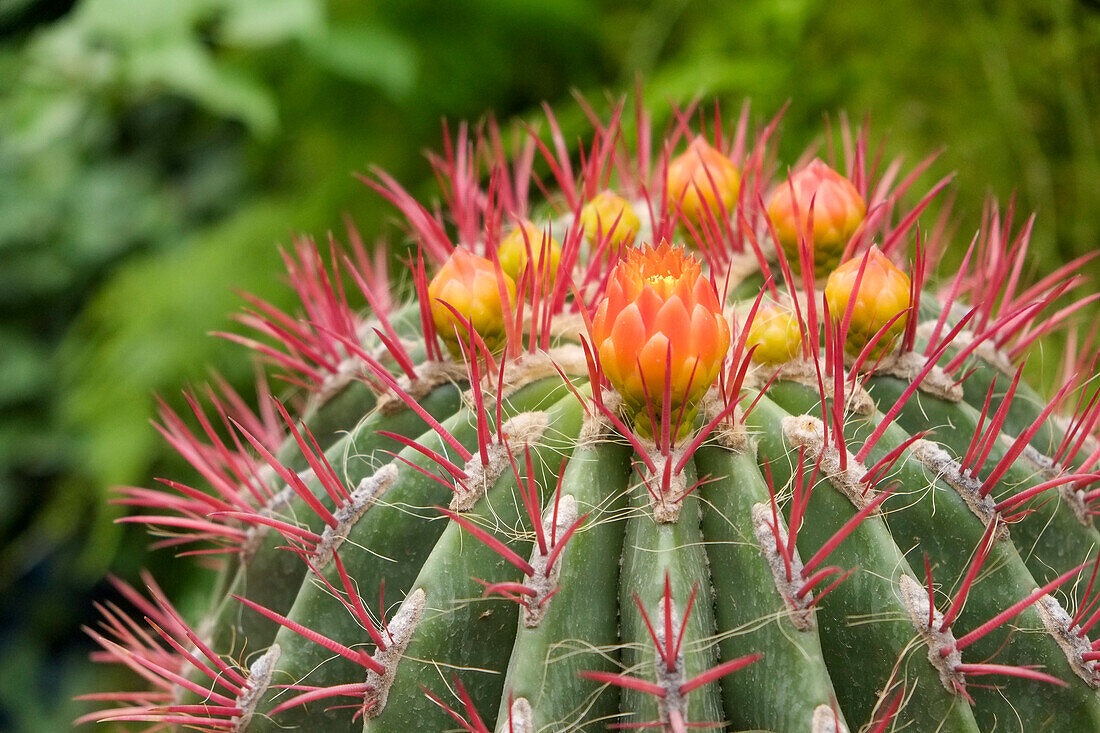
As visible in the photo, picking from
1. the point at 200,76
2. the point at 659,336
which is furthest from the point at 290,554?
the point at 200,76

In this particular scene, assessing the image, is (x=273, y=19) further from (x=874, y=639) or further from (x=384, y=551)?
(x=874, y=639)

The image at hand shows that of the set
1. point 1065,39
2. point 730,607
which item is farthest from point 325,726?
point 1065,39

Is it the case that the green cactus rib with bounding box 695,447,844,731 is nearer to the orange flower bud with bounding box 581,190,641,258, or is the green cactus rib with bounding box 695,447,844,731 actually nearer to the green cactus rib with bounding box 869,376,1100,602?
the green cactus rib with bounding box 869,376,1100,602

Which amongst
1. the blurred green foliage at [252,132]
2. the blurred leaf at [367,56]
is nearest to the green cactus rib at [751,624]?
the blurred green foliage at [252,132]

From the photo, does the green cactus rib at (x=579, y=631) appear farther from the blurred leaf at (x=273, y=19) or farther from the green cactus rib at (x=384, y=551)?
the blurred leaf at (x=273, y=19)

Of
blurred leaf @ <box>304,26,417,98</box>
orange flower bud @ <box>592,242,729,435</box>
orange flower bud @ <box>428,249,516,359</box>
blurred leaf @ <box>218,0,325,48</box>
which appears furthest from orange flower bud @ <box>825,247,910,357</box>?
blurred leaf @ <box>304,26,417,98</box>
